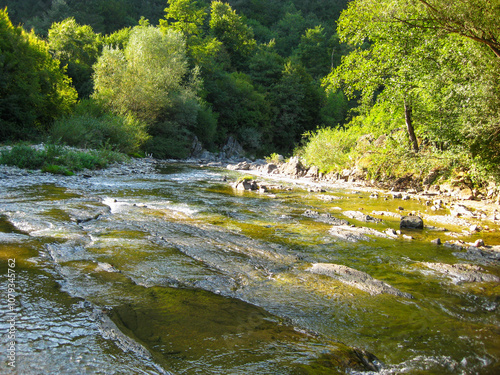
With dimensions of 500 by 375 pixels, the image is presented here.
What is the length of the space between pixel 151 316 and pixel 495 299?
4138 millimetres

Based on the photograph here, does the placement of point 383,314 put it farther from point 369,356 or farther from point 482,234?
point 482,234

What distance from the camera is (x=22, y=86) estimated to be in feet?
63.3

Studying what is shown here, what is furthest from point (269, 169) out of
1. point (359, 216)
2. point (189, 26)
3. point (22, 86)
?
point (189, 26)

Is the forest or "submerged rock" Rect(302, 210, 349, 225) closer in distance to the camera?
"submerged rock" Rect(302, 210, 349, 225)

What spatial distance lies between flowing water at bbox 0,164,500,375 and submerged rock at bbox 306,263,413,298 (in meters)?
0.08

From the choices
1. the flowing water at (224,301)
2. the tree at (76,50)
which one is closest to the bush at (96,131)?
the tree at (76,50)

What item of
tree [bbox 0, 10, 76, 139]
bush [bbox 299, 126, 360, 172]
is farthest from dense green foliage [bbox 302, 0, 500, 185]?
tree [bbox 0, 10, 76, 139]

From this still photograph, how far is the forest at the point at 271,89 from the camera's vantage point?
33.4 ft

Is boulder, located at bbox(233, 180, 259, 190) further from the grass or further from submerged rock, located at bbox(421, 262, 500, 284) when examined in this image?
submerged rock, located at bbox(421, 262, 500, 284)

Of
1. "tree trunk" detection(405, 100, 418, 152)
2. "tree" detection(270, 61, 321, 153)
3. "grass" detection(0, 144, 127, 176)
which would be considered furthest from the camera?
"tree" detection(270, 61, 321, 153)

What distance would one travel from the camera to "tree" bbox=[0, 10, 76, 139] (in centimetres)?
1897

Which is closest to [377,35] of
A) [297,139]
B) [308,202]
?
[308,202]

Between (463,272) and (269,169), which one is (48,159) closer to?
(269,169)

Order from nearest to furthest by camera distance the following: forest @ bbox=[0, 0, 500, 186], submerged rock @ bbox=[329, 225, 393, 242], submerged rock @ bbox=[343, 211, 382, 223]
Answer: submerged rock @ bbox=[329, 225, 393, 242], submerged rock @ bbox=[343, 211, 382, 223], forest @ bbox=[0, 0, 500, 186]
